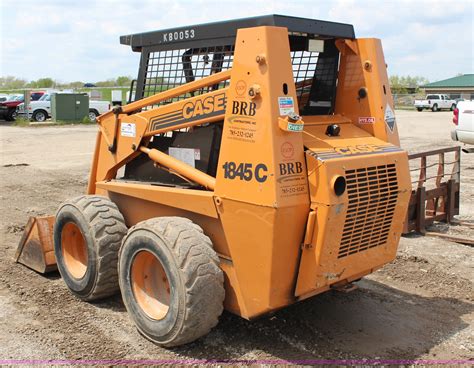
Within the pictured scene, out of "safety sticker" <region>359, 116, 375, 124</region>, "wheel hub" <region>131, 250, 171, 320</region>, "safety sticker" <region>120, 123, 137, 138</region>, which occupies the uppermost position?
"safety sticker" <region>359, 116, 375, 124</region>

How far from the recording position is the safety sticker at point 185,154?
4.38 m

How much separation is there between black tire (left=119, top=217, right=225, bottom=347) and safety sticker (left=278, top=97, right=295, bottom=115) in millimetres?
1057

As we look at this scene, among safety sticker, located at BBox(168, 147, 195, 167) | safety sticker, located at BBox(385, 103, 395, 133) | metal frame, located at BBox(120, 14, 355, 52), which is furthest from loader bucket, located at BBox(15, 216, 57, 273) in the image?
safety sticker, located at BBox(385, 103, 395, 133)

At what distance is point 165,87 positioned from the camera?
4.83 meters

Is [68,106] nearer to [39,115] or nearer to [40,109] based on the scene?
[40,109]

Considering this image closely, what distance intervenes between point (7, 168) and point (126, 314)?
9821 millimetres

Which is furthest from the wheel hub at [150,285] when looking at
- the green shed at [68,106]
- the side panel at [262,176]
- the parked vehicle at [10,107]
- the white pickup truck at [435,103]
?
the white pickup truck at [435,103]

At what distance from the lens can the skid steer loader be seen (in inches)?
140

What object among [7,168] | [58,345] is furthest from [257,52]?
[7,168]

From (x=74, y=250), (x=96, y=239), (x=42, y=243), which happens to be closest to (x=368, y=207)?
(x=96, y=239)

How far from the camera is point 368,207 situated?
3.83 metres

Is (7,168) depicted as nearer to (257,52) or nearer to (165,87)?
(165,87)

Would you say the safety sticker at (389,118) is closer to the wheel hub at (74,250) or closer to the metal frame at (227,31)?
the metal frame at (227,31)

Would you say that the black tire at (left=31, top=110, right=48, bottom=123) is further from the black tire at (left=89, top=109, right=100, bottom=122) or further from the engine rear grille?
the engine rear grille
